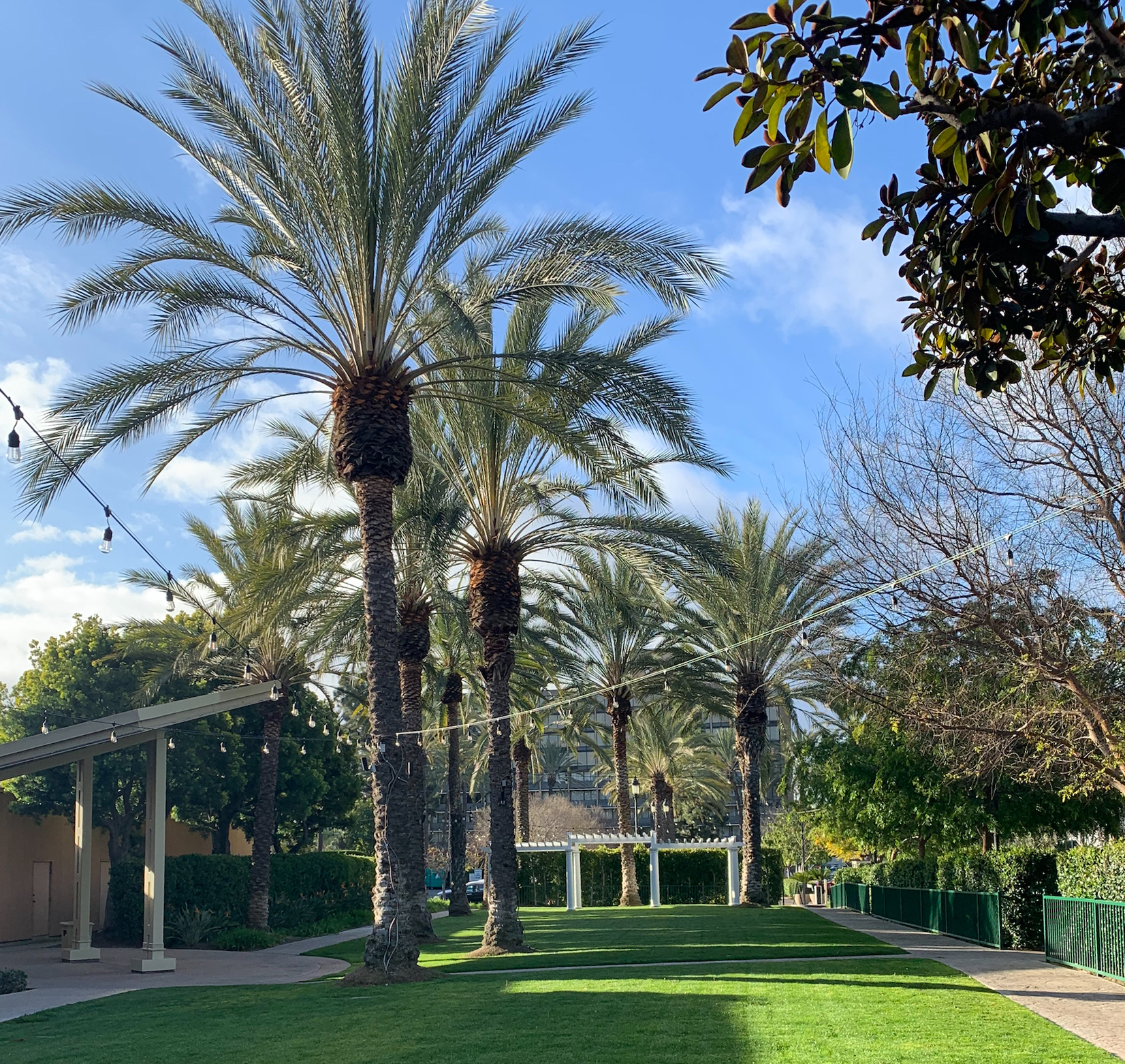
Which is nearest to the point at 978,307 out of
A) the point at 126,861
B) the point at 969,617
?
the point at 969,617

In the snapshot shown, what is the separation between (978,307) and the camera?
3998 mm

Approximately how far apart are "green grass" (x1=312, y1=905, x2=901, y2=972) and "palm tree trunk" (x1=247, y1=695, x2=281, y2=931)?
2.81 metres

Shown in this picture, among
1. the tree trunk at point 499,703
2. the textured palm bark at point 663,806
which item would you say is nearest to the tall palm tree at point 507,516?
the tree trunk at point 499,703

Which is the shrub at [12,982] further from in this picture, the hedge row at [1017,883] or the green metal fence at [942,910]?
the green metal fence at [942,910]

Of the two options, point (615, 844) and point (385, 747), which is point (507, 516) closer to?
point (385, 747)

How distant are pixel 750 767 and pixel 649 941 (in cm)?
1328

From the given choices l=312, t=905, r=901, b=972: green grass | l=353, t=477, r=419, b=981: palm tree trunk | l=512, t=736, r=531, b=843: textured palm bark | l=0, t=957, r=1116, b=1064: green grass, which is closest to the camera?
l=0, t=957, r=1116, b=1064: green grass

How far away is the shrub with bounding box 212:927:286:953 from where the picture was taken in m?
27.3

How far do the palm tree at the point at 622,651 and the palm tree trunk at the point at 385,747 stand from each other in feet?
30.5

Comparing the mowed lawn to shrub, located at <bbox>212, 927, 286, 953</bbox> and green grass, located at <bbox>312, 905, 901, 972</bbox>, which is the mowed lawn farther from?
shrub, located at <bbox>212, 927, 286, 953</bbox>

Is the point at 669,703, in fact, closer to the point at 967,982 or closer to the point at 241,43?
the point at 967,982

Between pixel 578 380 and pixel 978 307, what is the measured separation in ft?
43.3

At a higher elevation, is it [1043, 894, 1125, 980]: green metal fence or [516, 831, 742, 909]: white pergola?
[1043, 894, 1125, 980]: green metal fence

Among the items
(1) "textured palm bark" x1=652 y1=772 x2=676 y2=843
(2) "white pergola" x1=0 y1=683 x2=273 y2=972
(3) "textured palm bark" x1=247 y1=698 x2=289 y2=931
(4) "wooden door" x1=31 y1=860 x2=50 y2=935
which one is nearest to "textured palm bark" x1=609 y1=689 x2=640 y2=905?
(1) "textured palm bark" x1=652 y1=772 x2=676 y2=843
